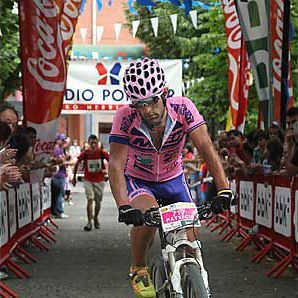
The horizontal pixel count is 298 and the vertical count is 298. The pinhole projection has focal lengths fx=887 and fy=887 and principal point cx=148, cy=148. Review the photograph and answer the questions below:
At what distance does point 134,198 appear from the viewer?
6.84 m

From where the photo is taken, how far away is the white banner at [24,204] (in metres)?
12.5

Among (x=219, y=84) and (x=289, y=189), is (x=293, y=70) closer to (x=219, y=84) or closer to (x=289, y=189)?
(x=219, y=84)

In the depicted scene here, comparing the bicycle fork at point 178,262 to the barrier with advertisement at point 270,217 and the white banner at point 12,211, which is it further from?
the white banner at point 12,211

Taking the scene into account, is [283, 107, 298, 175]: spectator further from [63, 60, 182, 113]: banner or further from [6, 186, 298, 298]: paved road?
[63, 60, 182, 113]: banner

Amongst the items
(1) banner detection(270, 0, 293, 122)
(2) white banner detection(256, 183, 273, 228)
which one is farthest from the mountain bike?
(1) banner detection(270, 0, 293, 122)

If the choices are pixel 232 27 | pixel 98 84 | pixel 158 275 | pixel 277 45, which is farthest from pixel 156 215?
pixel 98 84

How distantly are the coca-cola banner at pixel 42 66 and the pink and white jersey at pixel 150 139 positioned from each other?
8.32 metres

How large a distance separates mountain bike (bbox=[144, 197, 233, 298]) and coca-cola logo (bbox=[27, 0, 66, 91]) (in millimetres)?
9119

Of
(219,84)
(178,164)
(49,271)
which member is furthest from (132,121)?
(219,84)

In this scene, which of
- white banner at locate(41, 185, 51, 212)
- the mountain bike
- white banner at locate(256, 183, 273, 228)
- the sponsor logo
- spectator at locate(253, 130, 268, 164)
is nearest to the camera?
the mountain bike

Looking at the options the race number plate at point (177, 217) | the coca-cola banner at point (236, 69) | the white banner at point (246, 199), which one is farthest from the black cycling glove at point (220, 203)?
the coca-cola banner at point (236, 69)

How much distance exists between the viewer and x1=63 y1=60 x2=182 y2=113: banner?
981 inches

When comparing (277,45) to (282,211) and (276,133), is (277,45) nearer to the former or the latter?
(276,133)

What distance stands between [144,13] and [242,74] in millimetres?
25912
